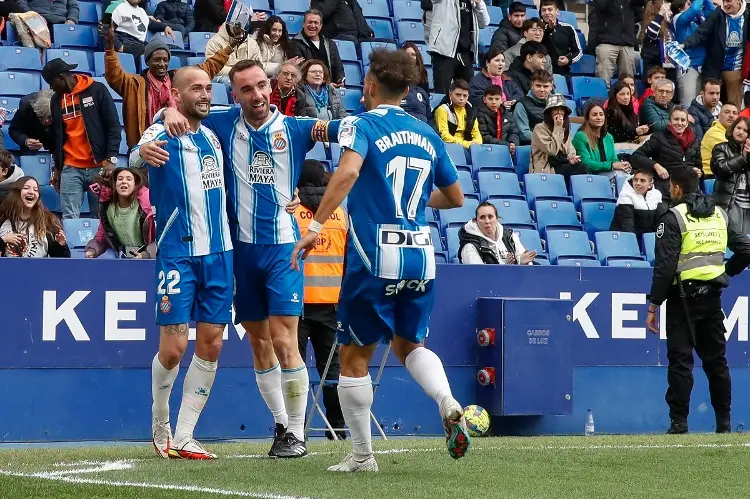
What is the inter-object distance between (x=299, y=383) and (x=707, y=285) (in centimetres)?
398

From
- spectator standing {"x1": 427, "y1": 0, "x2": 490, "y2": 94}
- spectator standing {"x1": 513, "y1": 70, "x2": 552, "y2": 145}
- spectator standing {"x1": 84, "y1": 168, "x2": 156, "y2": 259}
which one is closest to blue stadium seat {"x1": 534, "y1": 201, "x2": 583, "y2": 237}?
spectator standing {"x1": 513, "y1": 70, "x2": 552, "y2": 145}

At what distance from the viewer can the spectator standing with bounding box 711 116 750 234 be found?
1311 cm

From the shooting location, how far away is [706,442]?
28.0ft

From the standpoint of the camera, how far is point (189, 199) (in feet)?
23.3

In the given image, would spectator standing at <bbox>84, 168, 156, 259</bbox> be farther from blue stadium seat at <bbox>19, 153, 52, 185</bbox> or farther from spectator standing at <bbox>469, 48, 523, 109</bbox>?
spectator standing at <bbox>469, 48, 523, 109</bbox>

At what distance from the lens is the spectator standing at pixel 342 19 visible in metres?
15.7

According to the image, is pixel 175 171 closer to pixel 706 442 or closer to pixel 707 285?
pixel 706 442

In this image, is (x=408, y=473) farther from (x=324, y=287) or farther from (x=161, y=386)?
(x=324, y=287)

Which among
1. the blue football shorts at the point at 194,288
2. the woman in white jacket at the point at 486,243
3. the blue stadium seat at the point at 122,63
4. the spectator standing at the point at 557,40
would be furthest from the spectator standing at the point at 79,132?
the spectator standing at the point at 557,40

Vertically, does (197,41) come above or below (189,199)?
above

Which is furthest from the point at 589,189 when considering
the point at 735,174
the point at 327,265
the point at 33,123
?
the point at 33,123

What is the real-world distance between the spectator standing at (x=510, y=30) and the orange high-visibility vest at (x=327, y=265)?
6.97 m

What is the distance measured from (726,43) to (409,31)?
4.22m

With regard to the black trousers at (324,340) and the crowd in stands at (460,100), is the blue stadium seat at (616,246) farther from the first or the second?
the black trousers at (324,340)
